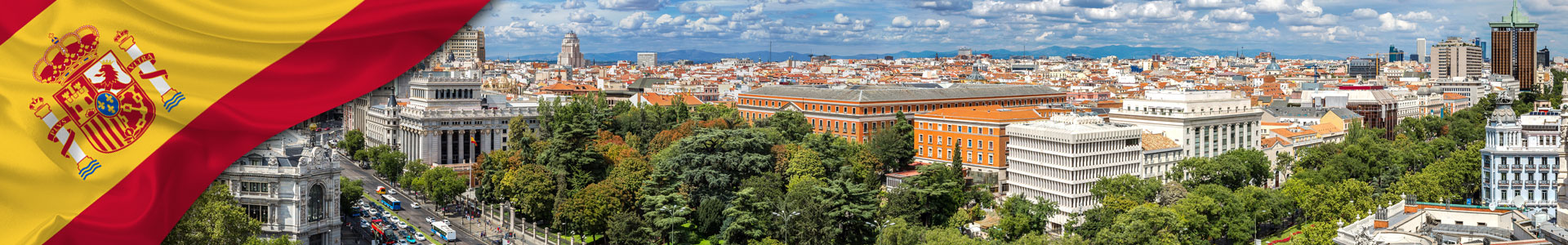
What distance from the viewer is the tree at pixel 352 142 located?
51.8m

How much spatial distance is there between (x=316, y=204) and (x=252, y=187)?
4.51 feet

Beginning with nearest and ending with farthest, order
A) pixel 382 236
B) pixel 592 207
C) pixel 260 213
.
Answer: pixel 260 213, pixel 382 236, pixel 592 207

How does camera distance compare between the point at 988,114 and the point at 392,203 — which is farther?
the point at 988,114

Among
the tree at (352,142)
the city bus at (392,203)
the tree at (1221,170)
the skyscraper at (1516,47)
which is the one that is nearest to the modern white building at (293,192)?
the city bus at (392,203)

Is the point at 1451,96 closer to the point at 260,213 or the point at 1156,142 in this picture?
the point at 1156,142

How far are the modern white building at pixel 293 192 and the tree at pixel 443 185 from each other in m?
11.2

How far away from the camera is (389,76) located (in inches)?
130

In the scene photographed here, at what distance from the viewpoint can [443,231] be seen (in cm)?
3328

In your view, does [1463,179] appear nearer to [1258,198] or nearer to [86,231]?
[1258,198]

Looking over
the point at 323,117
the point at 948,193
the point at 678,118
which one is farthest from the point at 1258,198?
the point at 323,117

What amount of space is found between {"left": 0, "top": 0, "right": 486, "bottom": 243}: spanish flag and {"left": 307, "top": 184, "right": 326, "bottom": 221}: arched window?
2320 centimetres

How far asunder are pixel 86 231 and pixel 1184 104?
4190 centimetres

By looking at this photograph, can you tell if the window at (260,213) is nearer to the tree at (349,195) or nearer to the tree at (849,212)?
the tree at (349,195)

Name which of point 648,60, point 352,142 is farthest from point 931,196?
point 648,60
